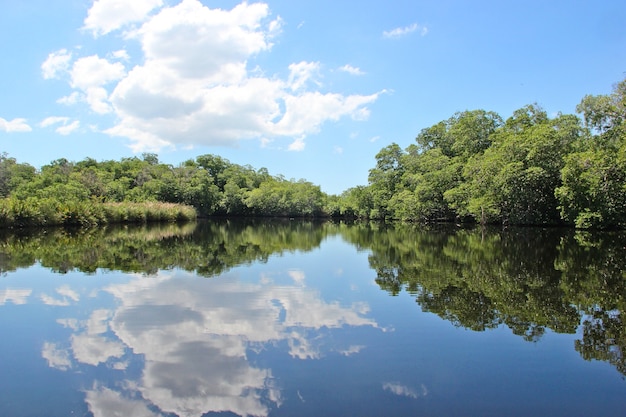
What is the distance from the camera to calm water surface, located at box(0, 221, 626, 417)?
450 centimetres

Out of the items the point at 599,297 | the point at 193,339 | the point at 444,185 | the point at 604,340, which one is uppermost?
the point at 444,185

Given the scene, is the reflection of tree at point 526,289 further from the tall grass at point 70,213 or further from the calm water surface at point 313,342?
the tall grass at point 70,213

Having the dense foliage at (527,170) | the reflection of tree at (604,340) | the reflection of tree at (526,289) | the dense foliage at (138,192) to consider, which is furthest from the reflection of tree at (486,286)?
the dense foliage at (138,192)

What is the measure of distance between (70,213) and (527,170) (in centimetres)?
3684

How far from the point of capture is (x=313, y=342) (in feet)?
21.0

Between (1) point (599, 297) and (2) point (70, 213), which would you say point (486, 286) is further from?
(2) point (70, 213)

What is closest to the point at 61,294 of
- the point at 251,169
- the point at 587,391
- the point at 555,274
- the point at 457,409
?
the point at 457,409

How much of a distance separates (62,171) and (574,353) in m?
61.4

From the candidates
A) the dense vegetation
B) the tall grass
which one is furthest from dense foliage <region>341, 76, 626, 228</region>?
the tall grass

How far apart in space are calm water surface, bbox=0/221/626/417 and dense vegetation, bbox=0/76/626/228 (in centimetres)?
2104

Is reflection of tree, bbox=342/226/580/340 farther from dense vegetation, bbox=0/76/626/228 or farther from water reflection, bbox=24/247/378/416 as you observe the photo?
dense vegetation, bbox=0/76/626/228

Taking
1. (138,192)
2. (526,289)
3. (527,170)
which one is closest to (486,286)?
(526,289)

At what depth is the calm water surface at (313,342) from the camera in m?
4.50

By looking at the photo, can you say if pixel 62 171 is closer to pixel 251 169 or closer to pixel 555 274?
pixel 251 169
